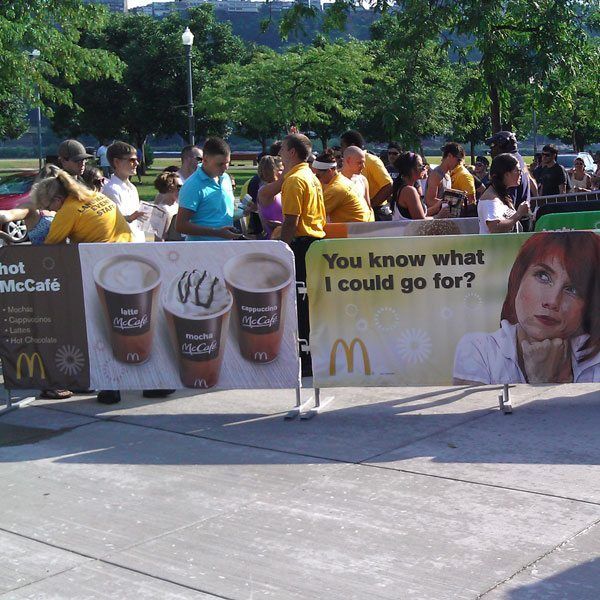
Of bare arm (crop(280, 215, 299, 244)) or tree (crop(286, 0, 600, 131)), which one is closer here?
bare arm (crop(280, 215, 299, 244))

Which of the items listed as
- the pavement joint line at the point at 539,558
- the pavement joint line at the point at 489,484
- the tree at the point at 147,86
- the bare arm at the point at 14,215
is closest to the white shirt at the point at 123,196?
the bare arm at the point at 14,215

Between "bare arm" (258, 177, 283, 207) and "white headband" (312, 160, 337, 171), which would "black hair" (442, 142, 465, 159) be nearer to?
"white headband" (312, 160, 337, 171)

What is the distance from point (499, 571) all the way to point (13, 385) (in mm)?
4460

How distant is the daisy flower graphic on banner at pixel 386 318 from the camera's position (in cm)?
726

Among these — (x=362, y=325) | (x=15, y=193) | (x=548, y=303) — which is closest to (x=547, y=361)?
(x=548, y=303)

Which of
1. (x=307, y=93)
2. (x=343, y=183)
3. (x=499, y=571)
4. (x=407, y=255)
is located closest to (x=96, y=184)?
(x=343, y=183)

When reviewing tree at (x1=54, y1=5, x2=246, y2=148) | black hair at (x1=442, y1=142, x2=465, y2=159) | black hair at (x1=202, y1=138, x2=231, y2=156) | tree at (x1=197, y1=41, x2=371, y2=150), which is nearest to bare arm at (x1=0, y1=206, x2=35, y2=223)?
black hair at (x1=202, y1=138, x2=231, y2=156)

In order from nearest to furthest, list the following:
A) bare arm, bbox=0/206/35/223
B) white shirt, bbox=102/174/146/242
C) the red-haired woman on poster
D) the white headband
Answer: the red-haired woman on poster
bare arm, bbox=0/206/35/223
white shirt, bbox=102/174/146/242
the white headband

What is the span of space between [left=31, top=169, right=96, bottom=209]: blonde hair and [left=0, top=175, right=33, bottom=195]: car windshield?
16.7 m

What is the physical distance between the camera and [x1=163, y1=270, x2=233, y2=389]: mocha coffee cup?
739 centimetres

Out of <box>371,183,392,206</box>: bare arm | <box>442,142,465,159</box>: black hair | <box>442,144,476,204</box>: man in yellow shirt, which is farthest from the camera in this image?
<box>442,144,476,204</box>: man in yellow shirt

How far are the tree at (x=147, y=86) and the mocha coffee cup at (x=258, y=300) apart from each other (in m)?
49.2

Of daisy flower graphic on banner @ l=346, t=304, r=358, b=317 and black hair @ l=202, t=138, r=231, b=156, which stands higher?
black hair @ l=202, t=138, r=231, b=156

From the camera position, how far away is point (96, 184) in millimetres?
9422
